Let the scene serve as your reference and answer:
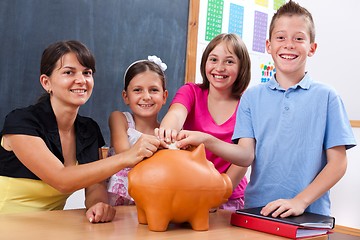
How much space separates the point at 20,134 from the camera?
1385mm

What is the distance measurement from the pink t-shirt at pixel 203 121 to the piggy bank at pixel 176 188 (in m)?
0.57

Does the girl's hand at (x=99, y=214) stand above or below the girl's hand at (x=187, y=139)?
below

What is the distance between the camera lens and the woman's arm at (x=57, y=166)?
1.30 meters

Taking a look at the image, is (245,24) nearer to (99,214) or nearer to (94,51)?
(94,51)

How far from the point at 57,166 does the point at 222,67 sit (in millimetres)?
696

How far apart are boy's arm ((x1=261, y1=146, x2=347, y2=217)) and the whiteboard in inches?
72.0

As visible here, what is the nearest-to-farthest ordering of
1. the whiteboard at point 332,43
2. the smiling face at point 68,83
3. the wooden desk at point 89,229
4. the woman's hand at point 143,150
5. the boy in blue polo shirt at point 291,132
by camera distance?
the wooden desk at point 89,229
the woman's hand at point 143,150
the boy in blue polo shirt at point 291,132
the smiling face at point 68,83
the whiteboard at point 332,43

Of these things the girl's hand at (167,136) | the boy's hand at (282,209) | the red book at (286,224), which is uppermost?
the girl's hand at (167,136)

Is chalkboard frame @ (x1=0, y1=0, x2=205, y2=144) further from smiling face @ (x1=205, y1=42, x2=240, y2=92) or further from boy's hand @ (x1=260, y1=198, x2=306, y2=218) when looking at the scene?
boy's hand @ (x1=260, y1=198, x2=306, y2=218)

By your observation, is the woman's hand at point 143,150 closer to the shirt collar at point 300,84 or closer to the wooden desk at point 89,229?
the wooden desk at point 89,229

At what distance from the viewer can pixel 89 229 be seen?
3.60 feet

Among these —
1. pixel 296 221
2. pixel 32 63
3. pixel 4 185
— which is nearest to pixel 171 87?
pixel 32 63

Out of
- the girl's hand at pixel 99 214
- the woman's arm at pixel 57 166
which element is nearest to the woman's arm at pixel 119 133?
the woman's arm at pixel 57 166

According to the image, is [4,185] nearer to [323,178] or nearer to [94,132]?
[94,132]
